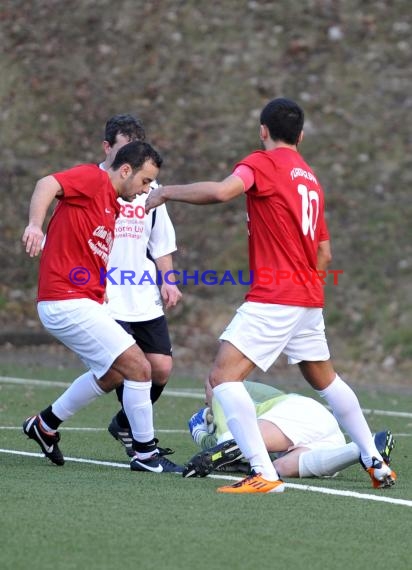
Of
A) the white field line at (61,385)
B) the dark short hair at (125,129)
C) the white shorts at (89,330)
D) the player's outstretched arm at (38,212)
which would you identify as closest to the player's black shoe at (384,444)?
the white shorts at (89,330)

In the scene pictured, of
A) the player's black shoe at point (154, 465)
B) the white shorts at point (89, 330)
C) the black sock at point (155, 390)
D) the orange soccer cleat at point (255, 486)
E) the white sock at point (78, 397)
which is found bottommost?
the player's black shoe at point (154, 465)

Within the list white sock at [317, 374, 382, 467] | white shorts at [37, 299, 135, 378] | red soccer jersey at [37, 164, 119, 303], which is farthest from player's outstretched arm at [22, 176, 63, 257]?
white sock at [317, 374, 382, 467]

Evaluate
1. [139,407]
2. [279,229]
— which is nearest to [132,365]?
[139,407]

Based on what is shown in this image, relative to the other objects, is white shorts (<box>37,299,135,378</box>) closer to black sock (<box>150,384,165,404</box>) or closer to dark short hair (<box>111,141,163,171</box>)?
dark short hair (<box>111,141,163,171</box>)

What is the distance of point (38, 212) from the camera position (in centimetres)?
727

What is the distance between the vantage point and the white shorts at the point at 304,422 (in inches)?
317

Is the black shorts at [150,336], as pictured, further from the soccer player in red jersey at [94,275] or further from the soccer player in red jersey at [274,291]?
the soccer player in red jersey at [274,291]

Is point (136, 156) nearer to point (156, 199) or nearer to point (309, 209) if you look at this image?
point (156, 199)

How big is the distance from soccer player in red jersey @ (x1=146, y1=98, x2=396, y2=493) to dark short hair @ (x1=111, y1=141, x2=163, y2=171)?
899 mm

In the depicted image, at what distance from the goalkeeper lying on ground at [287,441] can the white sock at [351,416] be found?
153 millimetres

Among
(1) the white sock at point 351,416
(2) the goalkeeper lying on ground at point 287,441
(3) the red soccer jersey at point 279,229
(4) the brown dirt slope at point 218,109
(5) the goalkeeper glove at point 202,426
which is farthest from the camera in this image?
(4) the brown dirt slope at point 218,109

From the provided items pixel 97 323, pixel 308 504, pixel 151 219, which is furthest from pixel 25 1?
pixel 308 504

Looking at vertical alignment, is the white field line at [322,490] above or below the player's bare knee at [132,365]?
below

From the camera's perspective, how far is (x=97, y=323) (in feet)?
25.1
